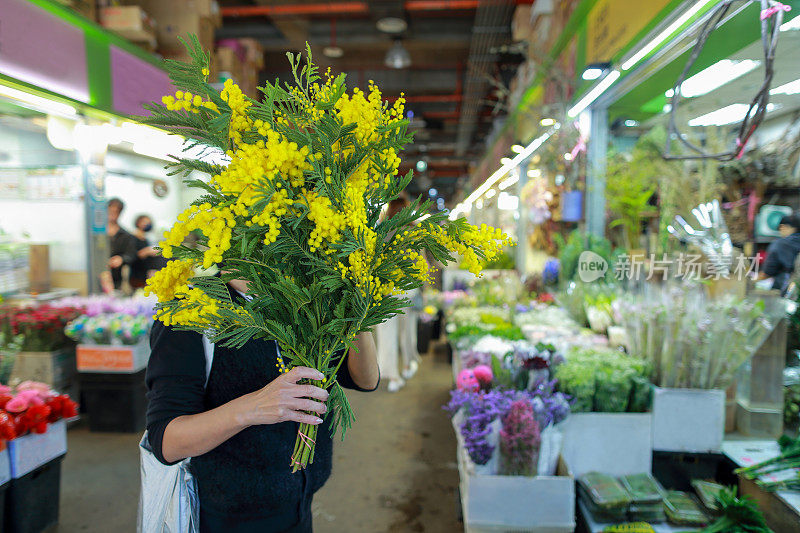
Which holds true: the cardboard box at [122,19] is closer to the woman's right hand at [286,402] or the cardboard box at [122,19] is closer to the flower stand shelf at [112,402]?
the flower stand shelf at [112,402]

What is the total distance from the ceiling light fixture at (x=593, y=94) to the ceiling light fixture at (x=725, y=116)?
0.65 m

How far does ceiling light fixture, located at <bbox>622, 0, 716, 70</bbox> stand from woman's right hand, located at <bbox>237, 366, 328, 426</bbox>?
2.56 metres

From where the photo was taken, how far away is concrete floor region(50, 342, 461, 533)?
9.31ft

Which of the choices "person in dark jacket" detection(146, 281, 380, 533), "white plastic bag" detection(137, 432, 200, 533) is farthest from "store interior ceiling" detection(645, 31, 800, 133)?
"white plastic bag" detection(137, 432, 200, 533)

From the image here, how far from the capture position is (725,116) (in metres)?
3.77

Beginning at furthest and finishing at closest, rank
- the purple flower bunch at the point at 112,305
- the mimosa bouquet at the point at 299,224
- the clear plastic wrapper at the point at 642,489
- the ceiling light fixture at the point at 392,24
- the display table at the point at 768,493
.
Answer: the ceiling light fixture at the point at 392,24 → the purple flower bunch at the point at 112,305 → the clear plastic wrapper at the point at 642,489 → the display table at the point at 768,493 → the mimosa bouquet at the point at 299,224

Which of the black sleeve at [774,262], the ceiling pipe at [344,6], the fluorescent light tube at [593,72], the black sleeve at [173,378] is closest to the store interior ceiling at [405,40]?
the ceiling pipe at [344,6]

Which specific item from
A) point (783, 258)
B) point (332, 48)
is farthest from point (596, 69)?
point (332, 48)

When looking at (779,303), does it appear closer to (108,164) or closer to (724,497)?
(724,497)

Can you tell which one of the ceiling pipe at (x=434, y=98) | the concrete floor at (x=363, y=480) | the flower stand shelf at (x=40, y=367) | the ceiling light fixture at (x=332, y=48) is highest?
the ceiling pipe at (x=434, y=98)

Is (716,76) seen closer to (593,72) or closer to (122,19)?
(593,72)

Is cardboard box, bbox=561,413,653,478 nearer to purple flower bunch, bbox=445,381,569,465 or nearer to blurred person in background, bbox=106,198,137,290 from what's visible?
purple flower bunch, bbox=445,381,569,465

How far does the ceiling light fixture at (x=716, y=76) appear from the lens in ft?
9.92

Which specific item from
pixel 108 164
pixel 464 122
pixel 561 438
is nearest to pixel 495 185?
pixel 464 122
